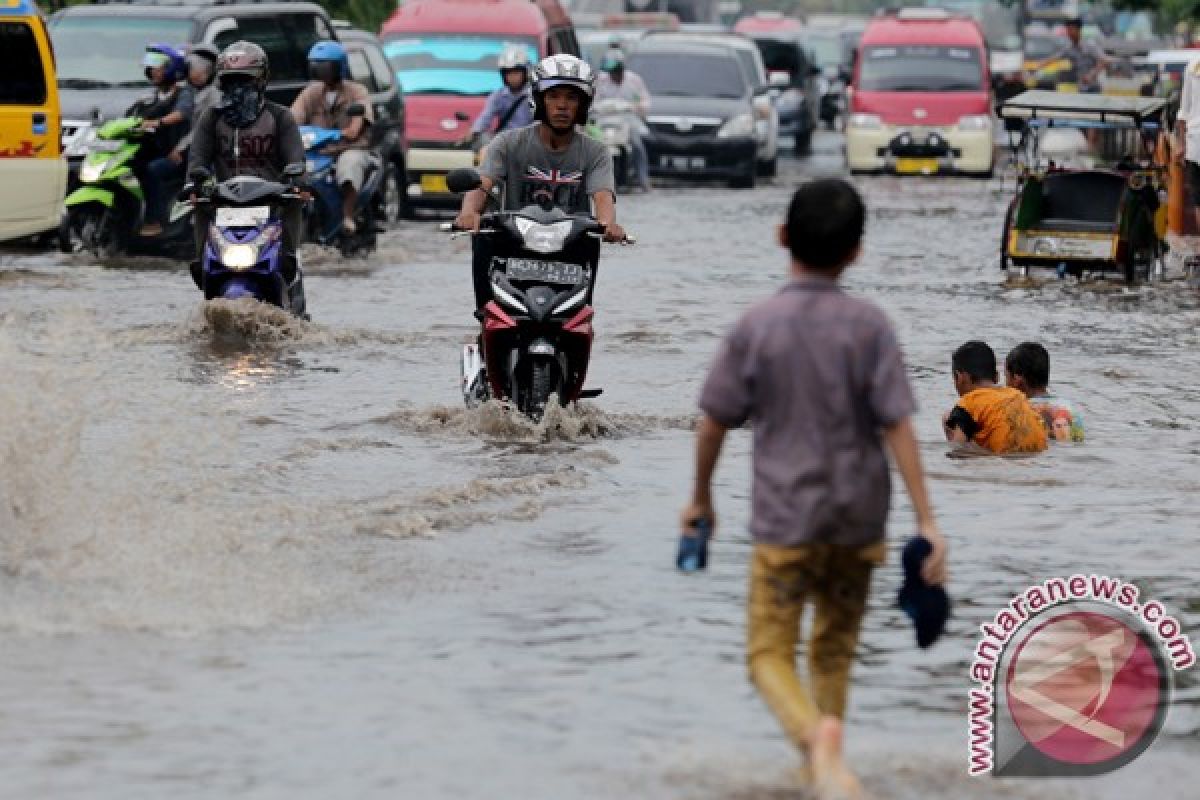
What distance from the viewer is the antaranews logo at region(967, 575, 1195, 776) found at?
694 centimetres

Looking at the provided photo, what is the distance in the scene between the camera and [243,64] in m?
15.6

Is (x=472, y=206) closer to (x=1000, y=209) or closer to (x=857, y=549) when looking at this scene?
(x=857, y=549)

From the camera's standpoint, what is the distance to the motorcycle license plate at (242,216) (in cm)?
1559

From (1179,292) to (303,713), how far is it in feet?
50.0

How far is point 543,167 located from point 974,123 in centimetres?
2488

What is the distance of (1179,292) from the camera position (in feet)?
70.4

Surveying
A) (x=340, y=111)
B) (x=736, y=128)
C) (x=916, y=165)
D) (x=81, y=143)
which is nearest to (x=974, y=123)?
(x=916, y=165)

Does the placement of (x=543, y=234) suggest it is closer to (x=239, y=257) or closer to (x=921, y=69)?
(x=239, y=257)

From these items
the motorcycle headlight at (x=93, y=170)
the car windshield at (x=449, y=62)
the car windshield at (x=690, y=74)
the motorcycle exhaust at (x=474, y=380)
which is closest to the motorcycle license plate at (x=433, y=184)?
the car windshield at (x=449, y=62)

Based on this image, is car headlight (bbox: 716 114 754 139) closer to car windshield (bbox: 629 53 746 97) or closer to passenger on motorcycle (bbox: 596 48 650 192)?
car windshield (bbox: 629 53 746 97)

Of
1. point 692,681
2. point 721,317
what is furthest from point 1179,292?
point 692,681

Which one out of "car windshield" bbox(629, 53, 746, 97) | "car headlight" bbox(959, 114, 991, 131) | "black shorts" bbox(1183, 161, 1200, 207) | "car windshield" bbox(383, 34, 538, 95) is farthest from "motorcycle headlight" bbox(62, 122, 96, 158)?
"car headlight" bbox(959, 114, 991, 131)

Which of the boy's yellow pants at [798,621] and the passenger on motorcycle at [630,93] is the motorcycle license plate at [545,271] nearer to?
the boy's yellow pants at [798,621]

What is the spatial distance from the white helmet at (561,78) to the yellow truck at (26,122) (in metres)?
9.18
